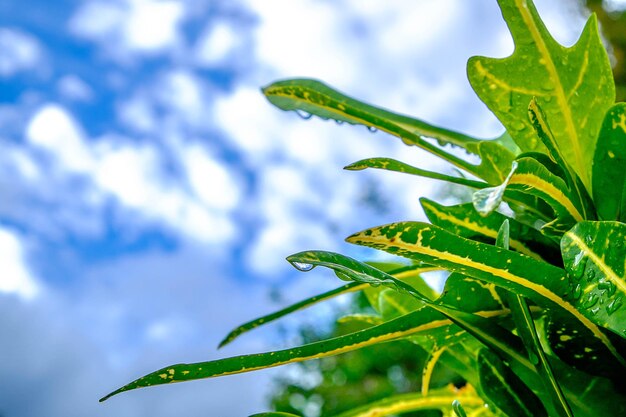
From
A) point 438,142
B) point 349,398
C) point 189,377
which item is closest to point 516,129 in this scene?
point 438,142

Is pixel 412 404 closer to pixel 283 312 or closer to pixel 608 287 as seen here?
pixel 283 312

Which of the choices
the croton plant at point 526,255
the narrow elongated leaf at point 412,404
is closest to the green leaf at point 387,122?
the croton plant at point 526,255

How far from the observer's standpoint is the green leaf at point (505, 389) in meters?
0.52

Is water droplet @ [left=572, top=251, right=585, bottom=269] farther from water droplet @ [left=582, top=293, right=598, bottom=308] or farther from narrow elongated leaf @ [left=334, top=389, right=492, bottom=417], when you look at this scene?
narrow elongated leaf @ [left=334, top=389, right=492, bottom=417]

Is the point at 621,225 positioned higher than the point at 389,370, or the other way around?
the point at 389,370

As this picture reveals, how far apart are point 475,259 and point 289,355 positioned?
0.49 feet

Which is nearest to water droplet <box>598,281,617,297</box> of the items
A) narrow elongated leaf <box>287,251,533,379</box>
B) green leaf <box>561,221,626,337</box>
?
green leaf <box>561,221,626,337</box>

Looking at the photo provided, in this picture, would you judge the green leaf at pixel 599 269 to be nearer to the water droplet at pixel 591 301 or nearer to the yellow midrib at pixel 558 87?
the water droplet at pixel 591 301

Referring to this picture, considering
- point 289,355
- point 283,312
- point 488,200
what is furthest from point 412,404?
point 488,200

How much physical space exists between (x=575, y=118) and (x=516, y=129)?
0.05 m

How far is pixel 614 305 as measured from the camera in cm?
41

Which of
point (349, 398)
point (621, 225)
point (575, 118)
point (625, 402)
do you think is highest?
point (349, 398)

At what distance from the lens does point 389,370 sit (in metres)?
5.53

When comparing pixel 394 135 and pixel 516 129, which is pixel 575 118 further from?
pixel 394 135
